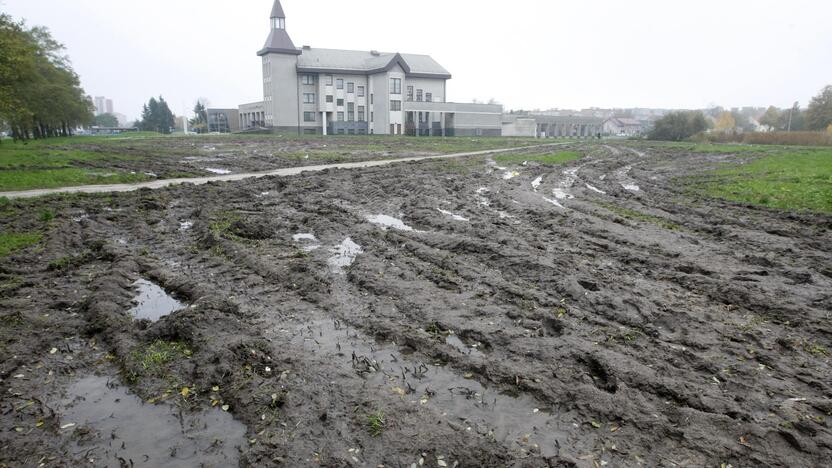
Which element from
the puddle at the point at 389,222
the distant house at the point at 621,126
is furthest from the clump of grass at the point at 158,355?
the distant house at the point at 621,126

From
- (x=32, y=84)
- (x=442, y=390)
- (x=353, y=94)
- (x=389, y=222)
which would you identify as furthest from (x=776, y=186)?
(x=353, y=94)

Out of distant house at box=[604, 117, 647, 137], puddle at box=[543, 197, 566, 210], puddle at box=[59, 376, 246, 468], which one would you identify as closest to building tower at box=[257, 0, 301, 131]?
puddle at box=[543, 197, 566, 210]

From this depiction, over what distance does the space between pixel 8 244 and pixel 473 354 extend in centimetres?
987

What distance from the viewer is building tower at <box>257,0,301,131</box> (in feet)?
250

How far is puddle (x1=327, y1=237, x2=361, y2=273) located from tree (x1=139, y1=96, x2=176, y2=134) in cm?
13292

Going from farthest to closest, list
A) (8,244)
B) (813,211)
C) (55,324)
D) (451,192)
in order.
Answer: (451,192) → (813,211) → (8,244) → (55,324)

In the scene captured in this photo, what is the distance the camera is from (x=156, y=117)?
12756 cm

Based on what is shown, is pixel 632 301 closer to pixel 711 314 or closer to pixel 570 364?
pixel 711 314

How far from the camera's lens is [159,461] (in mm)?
4008

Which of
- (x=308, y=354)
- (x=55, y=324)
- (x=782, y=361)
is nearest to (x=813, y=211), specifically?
(x=782, y=361)

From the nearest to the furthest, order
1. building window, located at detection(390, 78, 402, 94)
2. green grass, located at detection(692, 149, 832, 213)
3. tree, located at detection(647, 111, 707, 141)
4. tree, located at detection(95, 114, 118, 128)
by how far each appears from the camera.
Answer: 1. green grass, located at detection(692, 149, 832, 213)
2. tree, located at detection(647, 111, 707, 141)
3. building window, located at detection(390, 78, 402, 94)
4. tree, located at detection(95, 114, 118, 128)

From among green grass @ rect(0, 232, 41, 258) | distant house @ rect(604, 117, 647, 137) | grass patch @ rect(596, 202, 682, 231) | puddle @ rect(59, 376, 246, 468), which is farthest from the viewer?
distant house @ rect(604, 117, 647, 137)

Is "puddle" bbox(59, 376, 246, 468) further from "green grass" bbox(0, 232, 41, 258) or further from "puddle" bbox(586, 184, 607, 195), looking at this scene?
"puddle" bbox(586, 184, 607, 195)

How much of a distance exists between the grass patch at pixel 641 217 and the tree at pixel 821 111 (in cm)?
8482
